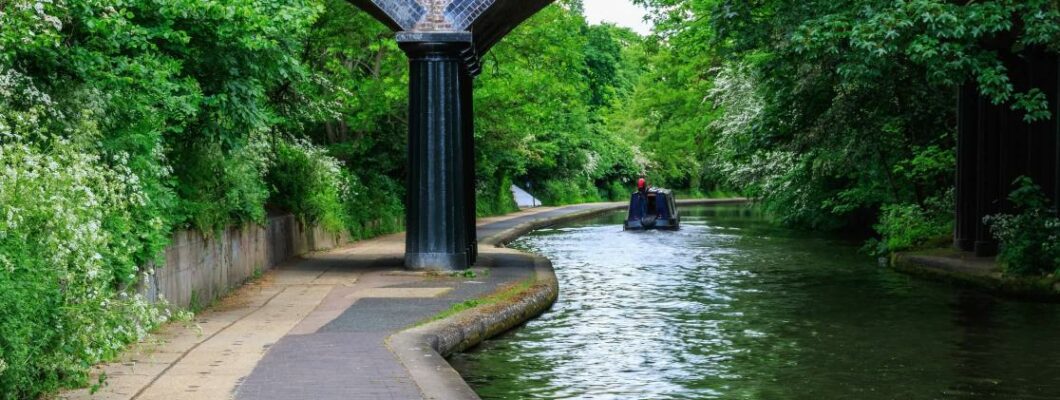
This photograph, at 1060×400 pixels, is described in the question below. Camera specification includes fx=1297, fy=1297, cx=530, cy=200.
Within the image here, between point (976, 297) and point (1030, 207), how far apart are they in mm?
1950

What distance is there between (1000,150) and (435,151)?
8.78 m

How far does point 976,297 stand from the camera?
1662 cm

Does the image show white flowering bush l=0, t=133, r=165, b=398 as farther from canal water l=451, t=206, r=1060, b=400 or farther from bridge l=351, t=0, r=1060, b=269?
bridge l=351, t=0, r=1060, b=269

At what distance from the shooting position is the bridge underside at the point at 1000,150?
18.5 metres

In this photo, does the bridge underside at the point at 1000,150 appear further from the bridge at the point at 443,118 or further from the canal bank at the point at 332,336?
the canal bank at the point at 332,336

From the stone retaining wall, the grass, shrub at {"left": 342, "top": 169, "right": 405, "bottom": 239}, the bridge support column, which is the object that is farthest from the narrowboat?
the grass

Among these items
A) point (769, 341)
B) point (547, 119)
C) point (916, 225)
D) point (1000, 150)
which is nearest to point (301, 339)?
point (769, 341)

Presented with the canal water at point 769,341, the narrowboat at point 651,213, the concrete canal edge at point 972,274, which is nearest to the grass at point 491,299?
the canal water at point 769,341

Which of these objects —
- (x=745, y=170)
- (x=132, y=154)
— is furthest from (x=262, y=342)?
(x=745, y=170)

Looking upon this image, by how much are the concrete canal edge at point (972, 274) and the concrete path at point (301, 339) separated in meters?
6.14

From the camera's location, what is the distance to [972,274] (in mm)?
18016

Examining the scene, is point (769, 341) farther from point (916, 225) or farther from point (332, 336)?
point (916, 225)

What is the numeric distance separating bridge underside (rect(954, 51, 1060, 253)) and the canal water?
1.71 m

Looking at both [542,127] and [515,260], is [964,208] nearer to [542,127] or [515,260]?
[515,260]
